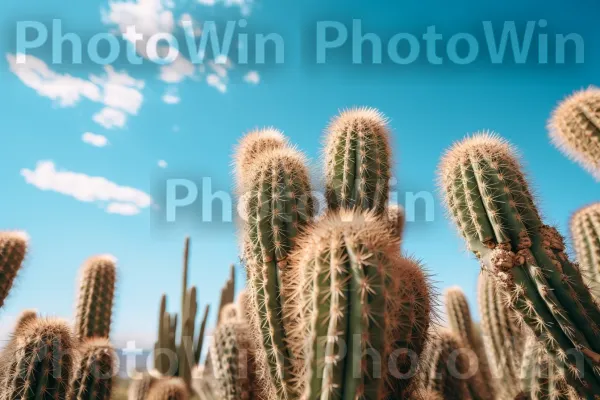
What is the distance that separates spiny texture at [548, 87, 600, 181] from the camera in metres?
4.66

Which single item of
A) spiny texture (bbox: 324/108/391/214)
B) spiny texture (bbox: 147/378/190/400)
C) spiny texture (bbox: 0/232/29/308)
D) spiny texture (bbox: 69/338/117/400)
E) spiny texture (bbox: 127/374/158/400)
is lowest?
spiny texture (bbox: 127/374/158/400)

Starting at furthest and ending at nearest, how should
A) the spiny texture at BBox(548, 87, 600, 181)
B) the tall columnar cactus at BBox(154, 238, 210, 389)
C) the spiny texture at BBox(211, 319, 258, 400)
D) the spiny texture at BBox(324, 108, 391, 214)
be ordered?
the tall columnar cactus at BBox(154, 238, 210, 389) → the spiny texture at BBox(548, 87, 600, 181) → the spiny texture at BBox(211, 319, 258, 400) → the spiny texture at BBox(324, 108, 391, 214)

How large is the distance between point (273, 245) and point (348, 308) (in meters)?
1.14

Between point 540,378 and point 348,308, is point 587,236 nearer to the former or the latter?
point 540,378

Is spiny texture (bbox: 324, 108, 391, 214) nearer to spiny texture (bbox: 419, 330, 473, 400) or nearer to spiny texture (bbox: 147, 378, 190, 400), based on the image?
spiny texture (bbox: 419, 330, 473, 400)

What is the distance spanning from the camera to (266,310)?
10.2ft

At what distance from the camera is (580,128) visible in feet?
15.5

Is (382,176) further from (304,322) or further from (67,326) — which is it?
(67,326)

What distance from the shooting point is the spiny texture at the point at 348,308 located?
2066mm

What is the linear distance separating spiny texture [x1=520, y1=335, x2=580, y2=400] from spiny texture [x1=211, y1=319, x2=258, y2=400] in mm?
2299

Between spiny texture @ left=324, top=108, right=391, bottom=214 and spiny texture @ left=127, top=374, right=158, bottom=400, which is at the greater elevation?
spiny texture @ left=324, top=108, right=391, bottom=214

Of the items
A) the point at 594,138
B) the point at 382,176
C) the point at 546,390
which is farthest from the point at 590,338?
the point at 594,138

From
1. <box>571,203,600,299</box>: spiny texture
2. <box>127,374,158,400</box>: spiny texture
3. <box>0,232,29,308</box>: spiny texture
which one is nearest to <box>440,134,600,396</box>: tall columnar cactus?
<box>571,203,600,299</box>: spiny texture

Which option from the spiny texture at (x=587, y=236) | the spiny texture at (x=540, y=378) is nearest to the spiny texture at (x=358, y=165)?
the spiny texture at (x=540, y=378)
